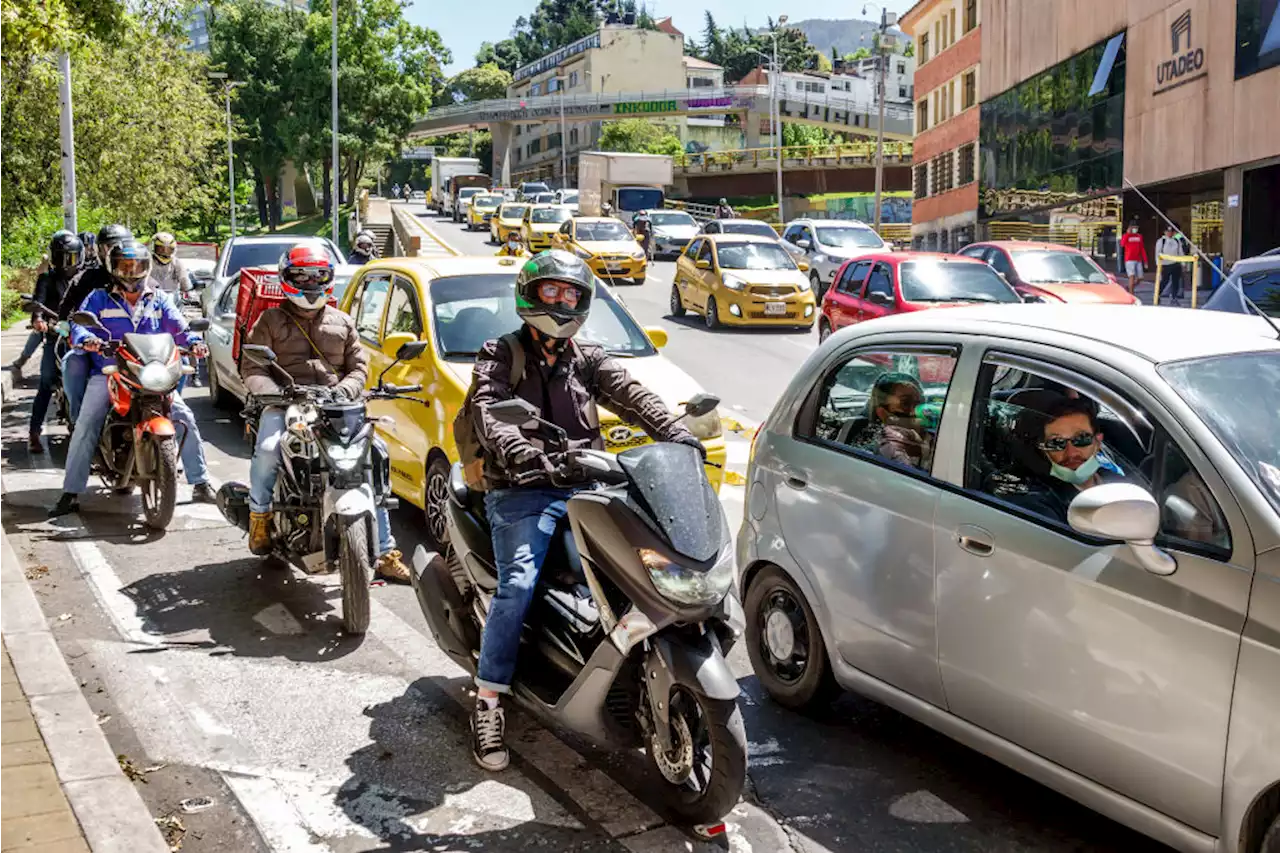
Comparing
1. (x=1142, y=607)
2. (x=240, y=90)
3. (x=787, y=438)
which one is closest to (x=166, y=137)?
(x=787, y=438)

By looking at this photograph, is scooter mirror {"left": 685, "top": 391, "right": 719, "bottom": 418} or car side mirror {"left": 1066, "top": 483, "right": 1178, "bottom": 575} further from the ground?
scooter mirror {"left": 685, "top": 391, "right": 719, "bottom": 418}

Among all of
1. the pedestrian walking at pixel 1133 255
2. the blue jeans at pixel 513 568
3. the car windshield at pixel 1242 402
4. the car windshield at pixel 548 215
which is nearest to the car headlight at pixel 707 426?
the blue jeans at pixel 513 568

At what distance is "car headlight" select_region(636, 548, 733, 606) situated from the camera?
4.04 m

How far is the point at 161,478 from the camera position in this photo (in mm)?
8484

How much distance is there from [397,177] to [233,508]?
13490cm

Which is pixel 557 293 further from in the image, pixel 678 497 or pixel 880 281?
Result: pixel 880 281

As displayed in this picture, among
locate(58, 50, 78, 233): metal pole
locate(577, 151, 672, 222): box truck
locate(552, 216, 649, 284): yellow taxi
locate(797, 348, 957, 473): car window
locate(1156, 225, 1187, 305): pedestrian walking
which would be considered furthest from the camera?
locate(577, 151, 672, 222): box truck

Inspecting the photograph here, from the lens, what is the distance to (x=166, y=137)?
3153cm

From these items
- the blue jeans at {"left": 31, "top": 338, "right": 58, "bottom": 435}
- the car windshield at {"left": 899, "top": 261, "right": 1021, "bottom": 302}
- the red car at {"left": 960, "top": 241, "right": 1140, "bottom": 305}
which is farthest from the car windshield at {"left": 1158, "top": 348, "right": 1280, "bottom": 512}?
the red car at {"left": 960, "top": 241, "right": 1140, "bottom": 305}

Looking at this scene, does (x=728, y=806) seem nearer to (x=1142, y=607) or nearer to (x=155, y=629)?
(x=1142, y=607)

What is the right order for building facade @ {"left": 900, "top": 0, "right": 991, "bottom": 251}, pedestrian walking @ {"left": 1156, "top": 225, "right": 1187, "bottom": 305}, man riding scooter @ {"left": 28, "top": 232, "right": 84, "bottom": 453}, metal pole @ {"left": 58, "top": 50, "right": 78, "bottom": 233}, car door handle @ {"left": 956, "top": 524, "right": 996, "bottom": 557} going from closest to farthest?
car door handle @ {"left": 956, "top": 524, "right": 996, "bottom": 557}
man riding scooter @ {"left": 28, "top": 232, "right": 84, "bottom": 453}
metal pole @ {"left": 58, "top": 50, "right": 78, "bottom": 233}
pedestrian walking @ {"left": 1156, "top": 225, "right": 1187, "bottom": 305}
building facade @ {"left": 900, "top": 0, "right": 991, "bottom": 251}

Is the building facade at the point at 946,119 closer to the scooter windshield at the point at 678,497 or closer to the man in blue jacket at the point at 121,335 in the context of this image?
the man in blue jacket at the point at 121,335

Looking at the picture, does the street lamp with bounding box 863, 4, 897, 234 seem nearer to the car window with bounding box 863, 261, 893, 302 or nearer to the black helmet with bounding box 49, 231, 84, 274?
the car window with bounding box 863, 261, 893, 302

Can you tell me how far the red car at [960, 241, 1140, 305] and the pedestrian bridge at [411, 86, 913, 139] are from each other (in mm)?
86761
